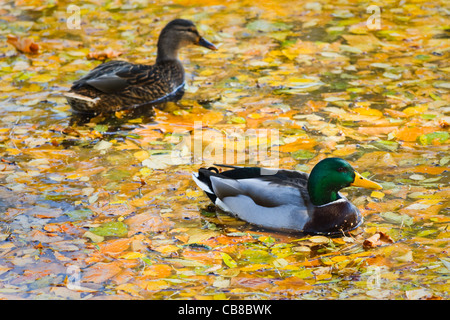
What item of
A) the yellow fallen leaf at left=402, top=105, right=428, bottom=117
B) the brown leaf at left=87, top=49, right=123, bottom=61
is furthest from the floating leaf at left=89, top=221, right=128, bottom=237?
the brown leaf at left=87, top=49, right=123, bottom=61

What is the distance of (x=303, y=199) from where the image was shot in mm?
4793

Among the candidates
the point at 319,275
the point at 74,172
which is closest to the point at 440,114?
the point at 319,275

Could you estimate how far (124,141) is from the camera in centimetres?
633

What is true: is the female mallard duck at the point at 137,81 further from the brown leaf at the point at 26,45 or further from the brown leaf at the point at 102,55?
the brown leaf at the point at 26,45

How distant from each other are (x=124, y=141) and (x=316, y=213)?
2.29 metres

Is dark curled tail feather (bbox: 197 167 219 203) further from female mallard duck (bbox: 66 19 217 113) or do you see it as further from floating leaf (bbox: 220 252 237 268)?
female mallard duck (bbox: 66 19 217 113)

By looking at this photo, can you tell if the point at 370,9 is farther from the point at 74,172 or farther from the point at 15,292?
the point at 15,292

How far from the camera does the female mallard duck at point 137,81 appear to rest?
687cm

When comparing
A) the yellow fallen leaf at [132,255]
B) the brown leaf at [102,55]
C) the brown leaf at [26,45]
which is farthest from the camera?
the brown leaf at [26,45]

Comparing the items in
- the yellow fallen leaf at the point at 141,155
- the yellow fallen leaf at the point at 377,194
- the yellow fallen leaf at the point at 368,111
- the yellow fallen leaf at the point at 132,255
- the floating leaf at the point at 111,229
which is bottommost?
the yellow fallen leaf at the point at 132,255

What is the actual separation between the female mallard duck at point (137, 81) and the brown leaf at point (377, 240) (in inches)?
134

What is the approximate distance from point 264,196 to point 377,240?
2.68ft

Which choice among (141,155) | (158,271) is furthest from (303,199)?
(141,155)

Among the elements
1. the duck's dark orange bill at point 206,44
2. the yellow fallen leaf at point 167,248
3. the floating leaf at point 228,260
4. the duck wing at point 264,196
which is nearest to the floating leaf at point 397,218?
the duck wing at point 264,196
